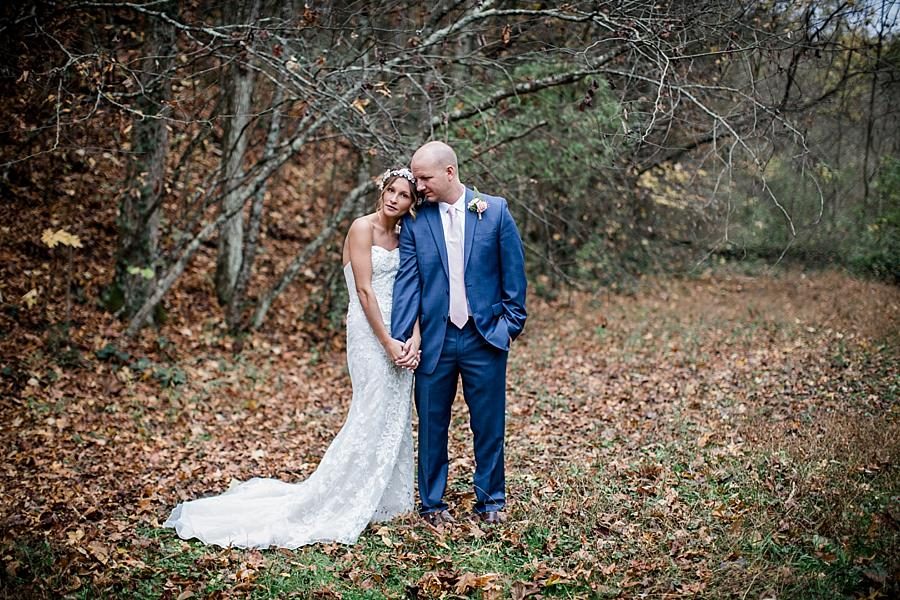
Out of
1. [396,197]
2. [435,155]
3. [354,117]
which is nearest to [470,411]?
[396,197]

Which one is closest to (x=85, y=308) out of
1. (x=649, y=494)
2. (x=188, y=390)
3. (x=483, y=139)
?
(x=188, y=390)

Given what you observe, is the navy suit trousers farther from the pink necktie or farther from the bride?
the bride

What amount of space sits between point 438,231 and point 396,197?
33 cm

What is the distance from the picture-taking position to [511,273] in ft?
15.4

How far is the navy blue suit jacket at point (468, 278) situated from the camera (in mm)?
4621

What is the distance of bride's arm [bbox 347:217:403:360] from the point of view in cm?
471

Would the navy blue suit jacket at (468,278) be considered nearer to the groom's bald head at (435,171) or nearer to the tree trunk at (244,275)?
the groom's bald head at (435,171)

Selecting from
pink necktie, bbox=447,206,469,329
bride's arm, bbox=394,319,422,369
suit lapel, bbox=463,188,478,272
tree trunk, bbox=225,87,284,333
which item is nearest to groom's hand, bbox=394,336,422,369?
bride's arm, bbox=394,319,422,369

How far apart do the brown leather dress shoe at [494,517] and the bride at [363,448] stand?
537 mm

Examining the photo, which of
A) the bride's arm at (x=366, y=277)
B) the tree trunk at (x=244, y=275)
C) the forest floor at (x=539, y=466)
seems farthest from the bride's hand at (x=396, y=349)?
the tree trunk at (x=244, y=275)

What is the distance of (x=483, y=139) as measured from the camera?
9.57m

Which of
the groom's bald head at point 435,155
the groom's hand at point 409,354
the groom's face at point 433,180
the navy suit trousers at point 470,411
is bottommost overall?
the navy suit trousers at point 470,411

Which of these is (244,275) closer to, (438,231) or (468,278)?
(438,231)

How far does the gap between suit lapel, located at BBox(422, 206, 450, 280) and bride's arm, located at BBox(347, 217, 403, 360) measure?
0.39m
